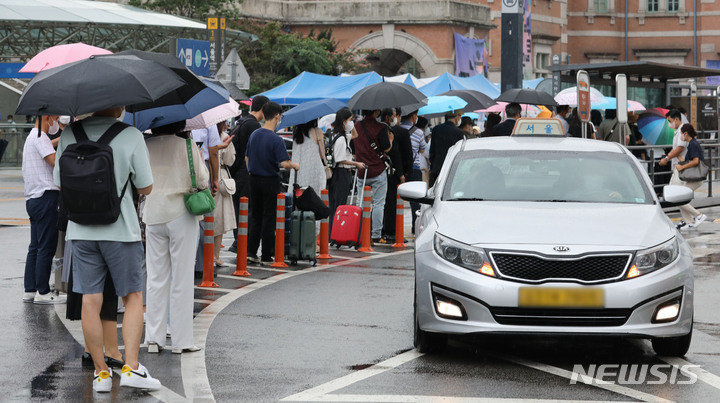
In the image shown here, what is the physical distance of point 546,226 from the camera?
8.20 metres

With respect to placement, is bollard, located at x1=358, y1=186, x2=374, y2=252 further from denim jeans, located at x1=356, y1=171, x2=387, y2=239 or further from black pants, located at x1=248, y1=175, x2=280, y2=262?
black pants, located at x1=248, y1=175, x2=280, y2=262

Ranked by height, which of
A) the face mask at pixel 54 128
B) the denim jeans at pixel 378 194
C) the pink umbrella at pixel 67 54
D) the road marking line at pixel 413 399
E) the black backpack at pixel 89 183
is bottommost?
the road marking line at pixel 413 399

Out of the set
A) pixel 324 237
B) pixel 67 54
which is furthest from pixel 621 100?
pixel 67 54

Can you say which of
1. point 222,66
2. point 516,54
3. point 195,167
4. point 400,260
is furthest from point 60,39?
point 195,167

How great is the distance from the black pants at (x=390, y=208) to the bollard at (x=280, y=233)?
10.7ft

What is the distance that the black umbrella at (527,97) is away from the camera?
2078cm

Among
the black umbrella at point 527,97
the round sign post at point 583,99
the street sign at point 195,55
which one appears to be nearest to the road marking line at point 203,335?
the round sign post at point 583,99

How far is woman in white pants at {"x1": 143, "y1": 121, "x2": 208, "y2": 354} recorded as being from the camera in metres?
8.48

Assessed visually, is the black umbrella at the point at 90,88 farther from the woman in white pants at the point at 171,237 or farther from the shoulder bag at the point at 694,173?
the shoulder bag at the point at 694,173

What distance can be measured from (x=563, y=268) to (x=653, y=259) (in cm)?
63

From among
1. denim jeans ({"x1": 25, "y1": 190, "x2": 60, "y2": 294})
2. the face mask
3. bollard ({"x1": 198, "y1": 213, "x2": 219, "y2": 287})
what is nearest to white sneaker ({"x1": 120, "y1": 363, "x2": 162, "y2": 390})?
denim jeans ({"x1": 25, "y1": 190, "x2": 60, "y2": 294})

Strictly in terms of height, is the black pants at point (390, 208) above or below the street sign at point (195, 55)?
below

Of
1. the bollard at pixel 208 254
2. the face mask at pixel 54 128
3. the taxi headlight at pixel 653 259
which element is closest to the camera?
the taxi headlight at pixel 653 259

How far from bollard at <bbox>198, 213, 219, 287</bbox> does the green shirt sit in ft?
15.3
